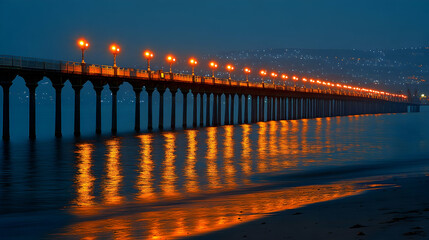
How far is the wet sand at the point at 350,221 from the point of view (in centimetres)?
1152

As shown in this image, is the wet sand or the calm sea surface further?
the calm sea surface

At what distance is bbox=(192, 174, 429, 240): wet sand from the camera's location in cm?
1152

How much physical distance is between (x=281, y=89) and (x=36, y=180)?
114 m

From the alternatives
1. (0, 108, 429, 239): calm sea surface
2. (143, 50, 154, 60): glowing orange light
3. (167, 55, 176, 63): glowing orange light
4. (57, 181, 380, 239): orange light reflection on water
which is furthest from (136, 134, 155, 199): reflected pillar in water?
(167, 55, 176, 63): glowing orange light

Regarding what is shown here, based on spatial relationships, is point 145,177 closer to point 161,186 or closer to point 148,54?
point 161,186

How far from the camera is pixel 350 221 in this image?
42.9 ft

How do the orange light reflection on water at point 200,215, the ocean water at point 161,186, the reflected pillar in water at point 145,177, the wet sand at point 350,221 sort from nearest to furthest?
the wet sand at point 350,221 → the orange light reflection on water at point 200,215 → the ocean water at point 161,186 → the reflected pillar in water at point 145,177

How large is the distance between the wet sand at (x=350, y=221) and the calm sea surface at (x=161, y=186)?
0.89m

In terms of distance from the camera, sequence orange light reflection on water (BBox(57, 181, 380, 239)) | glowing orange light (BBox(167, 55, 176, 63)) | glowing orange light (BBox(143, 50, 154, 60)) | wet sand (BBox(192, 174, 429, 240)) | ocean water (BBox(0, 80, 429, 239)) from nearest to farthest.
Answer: wet sand (BBox(192, 174, 429, 240)) → orange light reflection on water (BBox(57, 181, 380, 239)) → ocean water (BBox(0, 80, 429, 239)) → glowing orange light (BBox(143, 50, 154, 60)) → glowing orange light (BBox(167, 55, 176, 63))

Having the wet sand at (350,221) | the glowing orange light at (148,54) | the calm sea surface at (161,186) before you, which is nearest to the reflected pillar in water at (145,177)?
the calm sea surface at (161,186)

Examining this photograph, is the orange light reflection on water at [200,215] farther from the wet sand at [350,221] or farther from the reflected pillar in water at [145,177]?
the reflected pillar in water at [145,177]

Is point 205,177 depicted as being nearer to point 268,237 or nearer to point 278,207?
point 278,207

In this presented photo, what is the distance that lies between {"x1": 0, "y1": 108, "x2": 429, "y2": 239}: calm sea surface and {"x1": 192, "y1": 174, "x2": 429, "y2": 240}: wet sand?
35.0 inches

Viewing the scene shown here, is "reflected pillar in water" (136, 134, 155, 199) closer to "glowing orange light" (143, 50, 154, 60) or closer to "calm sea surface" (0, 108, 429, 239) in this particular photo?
"calm sea surface" (0, 108, 429, 239)
